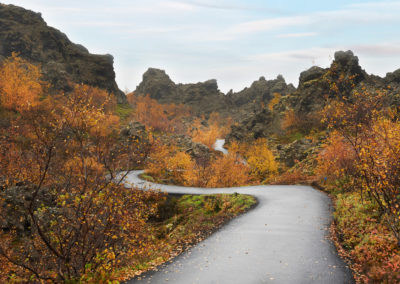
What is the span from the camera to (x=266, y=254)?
1075cm

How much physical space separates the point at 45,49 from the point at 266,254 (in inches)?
4110

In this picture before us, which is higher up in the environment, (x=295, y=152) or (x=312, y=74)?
(x=312, y=74)

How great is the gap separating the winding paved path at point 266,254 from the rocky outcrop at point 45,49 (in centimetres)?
8092

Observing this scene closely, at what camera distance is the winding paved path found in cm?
909

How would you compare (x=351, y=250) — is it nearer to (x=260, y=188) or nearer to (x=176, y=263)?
(x=176, y=263)

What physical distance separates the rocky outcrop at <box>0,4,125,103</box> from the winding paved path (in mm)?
80916

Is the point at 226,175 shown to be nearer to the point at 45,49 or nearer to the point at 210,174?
the point at 210,174

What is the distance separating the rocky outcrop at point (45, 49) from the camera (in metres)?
86.6

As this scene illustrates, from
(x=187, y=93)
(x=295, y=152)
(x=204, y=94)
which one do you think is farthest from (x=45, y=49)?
(x=204, y=94)

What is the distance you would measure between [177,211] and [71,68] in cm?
8860

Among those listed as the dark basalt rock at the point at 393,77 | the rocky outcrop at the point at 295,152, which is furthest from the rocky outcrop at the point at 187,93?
the rocky outcrop at the point at 295,152

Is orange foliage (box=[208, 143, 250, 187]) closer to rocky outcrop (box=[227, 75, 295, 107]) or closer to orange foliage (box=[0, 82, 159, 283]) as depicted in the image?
orange foliage (box=[0, 82, 159, 283])

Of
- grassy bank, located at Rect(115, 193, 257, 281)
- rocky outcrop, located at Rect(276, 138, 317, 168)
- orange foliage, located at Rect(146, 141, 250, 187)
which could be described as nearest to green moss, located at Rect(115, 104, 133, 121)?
orange foliage, located at Rect(146, 141, 250, 187)

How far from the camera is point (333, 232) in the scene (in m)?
12.8
